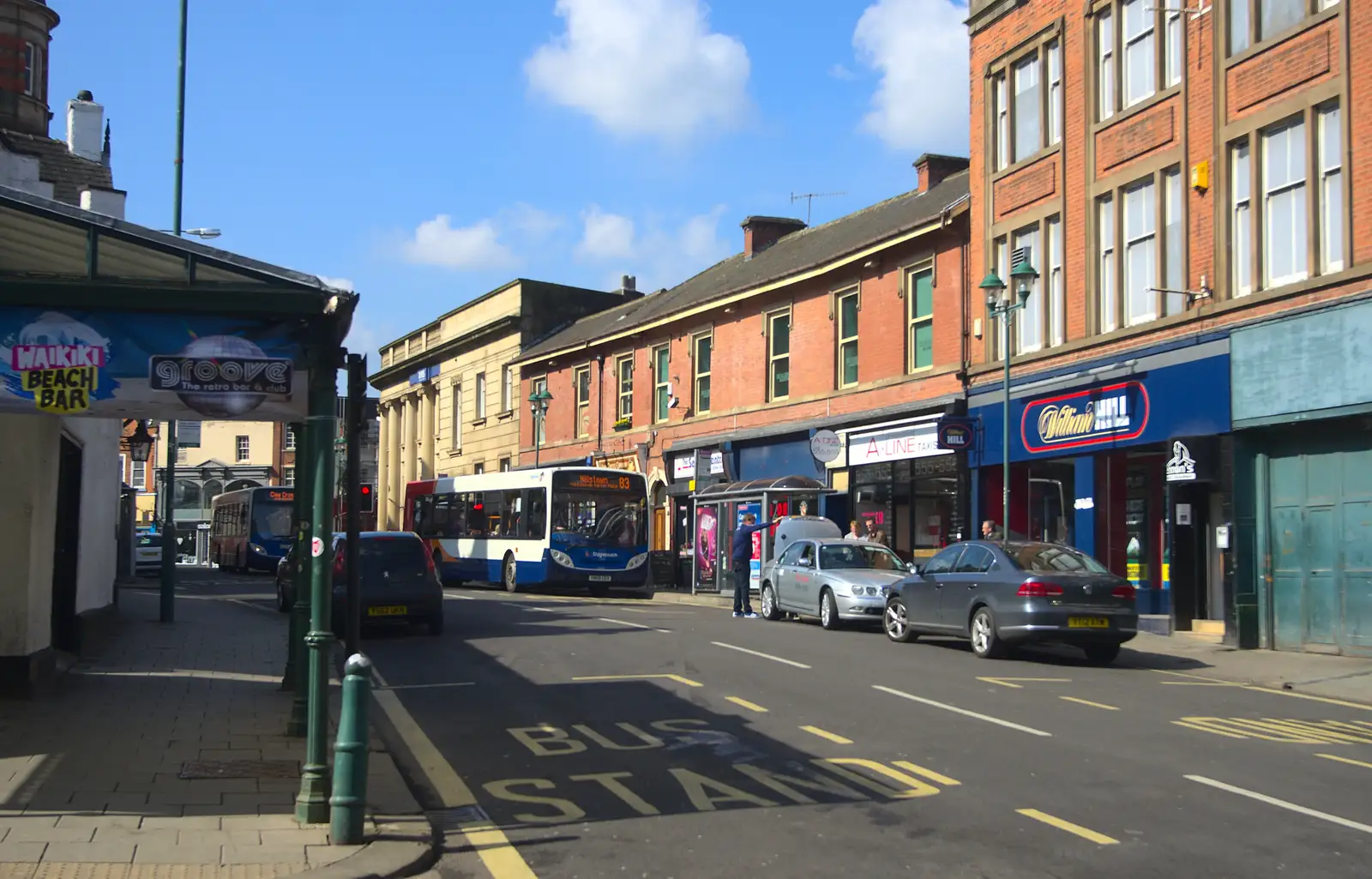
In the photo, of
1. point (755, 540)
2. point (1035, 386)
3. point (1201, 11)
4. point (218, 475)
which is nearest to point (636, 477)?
point (755, 540)

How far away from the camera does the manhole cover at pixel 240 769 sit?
874 centimetres

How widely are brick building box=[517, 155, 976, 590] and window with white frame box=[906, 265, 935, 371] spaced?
0.12 feet

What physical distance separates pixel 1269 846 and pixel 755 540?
2335 cm

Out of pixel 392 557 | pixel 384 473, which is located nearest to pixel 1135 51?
pixel 392 557

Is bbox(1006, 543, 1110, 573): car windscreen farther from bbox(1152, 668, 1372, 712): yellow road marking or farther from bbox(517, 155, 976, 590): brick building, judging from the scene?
bbox(517, 155, 976, 590): brick building

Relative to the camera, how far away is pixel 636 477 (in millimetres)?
33250

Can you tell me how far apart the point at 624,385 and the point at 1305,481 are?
27.0 m

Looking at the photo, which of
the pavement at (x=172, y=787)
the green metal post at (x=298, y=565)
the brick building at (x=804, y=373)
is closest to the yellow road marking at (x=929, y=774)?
the pavement at (x=172, y=787)

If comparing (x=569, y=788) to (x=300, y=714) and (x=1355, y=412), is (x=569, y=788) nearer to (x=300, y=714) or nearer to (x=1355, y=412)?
(x=300, y=714)

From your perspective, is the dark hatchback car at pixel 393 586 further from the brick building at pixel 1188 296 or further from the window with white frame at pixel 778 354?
the window with white frame at pixel 778 354

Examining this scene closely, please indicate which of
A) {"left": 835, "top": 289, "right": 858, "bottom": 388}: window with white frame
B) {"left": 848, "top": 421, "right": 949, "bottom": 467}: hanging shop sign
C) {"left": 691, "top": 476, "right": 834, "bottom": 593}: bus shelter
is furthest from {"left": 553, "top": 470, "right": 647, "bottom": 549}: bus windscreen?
{"left": 835, "top": 289, "right": 858, "bottom": 388}: window with white frame

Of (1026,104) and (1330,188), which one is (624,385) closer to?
(1026,104)

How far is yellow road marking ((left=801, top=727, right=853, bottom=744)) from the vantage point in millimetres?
10281

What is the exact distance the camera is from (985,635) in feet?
55.7
